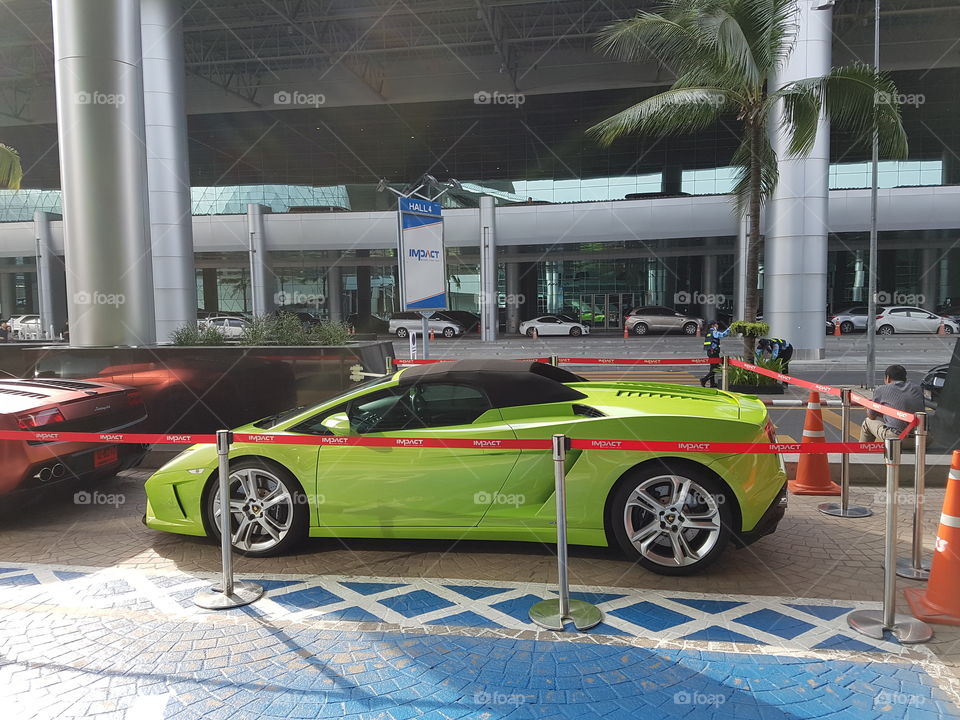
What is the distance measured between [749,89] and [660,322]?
2157cm

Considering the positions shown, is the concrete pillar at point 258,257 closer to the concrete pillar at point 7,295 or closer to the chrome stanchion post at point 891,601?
the concrete pillar at point 7,295

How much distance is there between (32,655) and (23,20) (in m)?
34.0

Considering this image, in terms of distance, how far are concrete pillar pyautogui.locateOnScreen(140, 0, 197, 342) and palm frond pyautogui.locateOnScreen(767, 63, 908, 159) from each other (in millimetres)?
16966

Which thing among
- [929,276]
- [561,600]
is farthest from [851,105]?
[929,276]

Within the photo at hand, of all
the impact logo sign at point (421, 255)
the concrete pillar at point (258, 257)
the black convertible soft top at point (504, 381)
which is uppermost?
the concrete pillar at point (258, 257)

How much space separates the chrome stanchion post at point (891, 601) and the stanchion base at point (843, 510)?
2089 millimetres

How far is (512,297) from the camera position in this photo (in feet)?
123

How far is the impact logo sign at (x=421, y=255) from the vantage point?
32.0ft

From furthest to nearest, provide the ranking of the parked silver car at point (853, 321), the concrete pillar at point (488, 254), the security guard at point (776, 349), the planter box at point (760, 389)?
the parked silver car at point (853, 321) < the concrete pillar at point (488, 254) < the security guard at point (776, 349) < the planter box at point (760, 389)

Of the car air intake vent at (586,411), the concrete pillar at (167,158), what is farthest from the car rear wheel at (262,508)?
the concrete pillar at (167,158)

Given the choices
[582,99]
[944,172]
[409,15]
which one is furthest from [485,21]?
[944,172]

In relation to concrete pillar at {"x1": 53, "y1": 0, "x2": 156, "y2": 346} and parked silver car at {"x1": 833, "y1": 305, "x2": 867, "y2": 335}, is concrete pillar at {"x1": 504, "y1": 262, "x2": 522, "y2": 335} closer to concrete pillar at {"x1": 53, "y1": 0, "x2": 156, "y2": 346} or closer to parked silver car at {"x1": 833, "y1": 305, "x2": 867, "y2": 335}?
parked silver car at {"x1": 833, "y1": 305, "x2": 867, "y2": 335}

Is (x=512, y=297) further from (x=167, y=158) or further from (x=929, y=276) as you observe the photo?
(x=929, y=276)

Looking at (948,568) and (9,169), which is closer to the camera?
(948,568)
